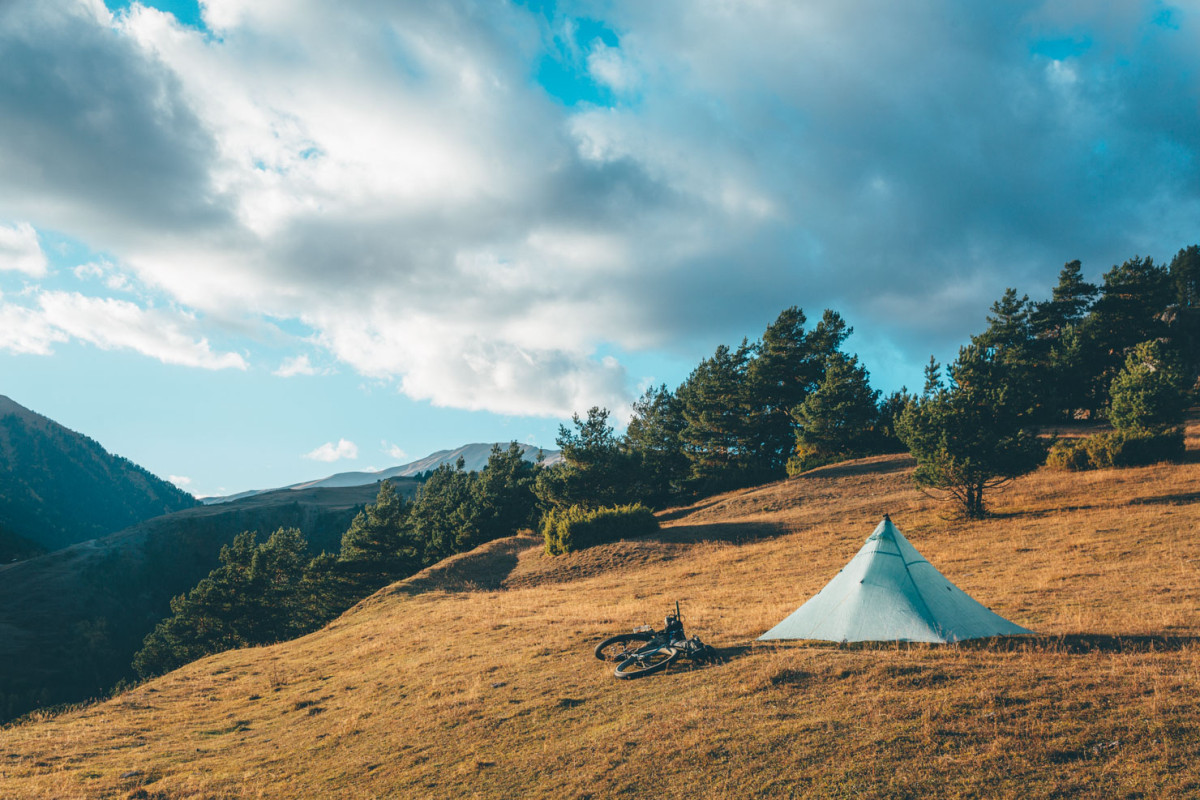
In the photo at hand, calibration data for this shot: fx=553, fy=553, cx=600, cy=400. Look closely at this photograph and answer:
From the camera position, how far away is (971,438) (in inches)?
1126

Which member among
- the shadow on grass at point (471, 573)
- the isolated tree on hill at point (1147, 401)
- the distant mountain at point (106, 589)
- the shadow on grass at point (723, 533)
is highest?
the isolated tree on hill at point (1147, 401)

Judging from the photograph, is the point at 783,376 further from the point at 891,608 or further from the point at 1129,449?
the point at 891,608

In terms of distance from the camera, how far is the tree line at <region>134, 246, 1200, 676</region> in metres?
45.5

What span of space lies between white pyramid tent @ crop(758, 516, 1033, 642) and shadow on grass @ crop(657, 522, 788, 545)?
2073cm

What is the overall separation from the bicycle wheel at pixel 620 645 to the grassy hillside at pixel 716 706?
392mm

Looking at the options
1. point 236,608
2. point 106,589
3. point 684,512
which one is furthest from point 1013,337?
point 106,589

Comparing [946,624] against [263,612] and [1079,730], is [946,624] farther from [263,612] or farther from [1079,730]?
[263,612]

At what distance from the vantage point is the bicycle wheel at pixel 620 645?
12922 millimetres

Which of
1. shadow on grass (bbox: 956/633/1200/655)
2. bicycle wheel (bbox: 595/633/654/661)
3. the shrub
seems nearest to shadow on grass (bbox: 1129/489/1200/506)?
the shrub

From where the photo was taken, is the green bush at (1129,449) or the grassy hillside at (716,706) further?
the green bush at (1129,449)

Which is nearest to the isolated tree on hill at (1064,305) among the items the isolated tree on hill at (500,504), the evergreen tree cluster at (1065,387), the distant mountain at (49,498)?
the evergreen tree cluster at (1065,387)

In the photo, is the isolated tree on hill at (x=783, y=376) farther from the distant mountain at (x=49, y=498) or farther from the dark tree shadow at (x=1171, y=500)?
the distant mountain at (x=49, y=498)

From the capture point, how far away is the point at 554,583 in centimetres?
3234

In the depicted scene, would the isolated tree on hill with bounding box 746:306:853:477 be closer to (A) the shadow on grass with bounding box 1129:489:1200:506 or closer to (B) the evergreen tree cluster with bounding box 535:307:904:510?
(B) the evergreen tree cluster with bounding box 535:307:904:510
